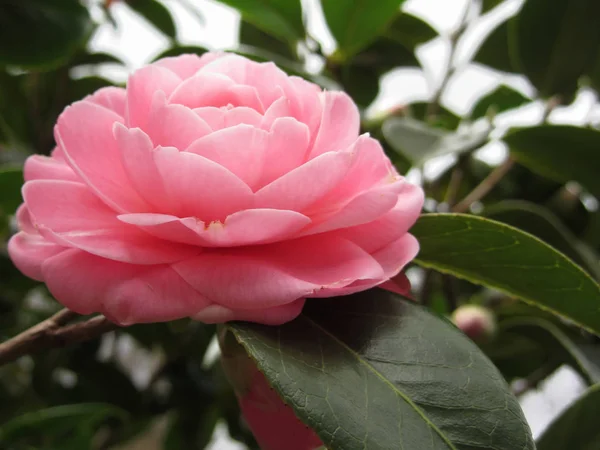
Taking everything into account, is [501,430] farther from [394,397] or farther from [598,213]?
[598,213]

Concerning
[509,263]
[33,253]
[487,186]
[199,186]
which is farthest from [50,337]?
[487,186]

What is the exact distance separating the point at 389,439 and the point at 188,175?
0.59ft

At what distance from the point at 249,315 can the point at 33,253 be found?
153mm

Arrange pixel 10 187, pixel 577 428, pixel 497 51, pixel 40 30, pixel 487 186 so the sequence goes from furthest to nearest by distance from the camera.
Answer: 1. pixel 497 51
2. pixel 487 186
3. pixel 40 30
4. pixel 10 187
5. pixel 577 428

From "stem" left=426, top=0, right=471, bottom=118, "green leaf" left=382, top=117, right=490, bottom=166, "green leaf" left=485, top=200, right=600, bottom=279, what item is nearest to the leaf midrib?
"green leaf" left=382, top=117, right=490, bottom=166

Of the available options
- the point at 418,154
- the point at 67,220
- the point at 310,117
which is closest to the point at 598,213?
the point at 418,154

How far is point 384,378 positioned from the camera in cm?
30

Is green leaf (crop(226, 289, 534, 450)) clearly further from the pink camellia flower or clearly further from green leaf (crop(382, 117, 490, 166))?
green leaf (crop(382, 117, 490, 166))

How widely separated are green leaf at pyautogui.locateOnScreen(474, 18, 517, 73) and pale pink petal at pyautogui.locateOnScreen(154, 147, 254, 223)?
32.4 inches

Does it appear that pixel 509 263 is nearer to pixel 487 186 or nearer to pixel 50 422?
pixel 487 186

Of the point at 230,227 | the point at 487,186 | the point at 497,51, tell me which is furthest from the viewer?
the point at 497,51

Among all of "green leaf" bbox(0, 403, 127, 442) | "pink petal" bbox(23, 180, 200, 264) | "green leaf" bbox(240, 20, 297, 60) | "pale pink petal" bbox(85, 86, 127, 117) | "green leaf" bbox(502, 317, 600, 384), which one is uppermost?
"pale pink petal" bbox(85, 86, 127, 117)

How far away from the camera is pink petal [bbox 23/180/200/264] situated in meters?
0.30

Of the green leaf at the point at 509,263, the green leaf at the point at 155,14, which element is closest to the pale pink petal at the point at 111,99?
the green leaf at the point at 509,263
